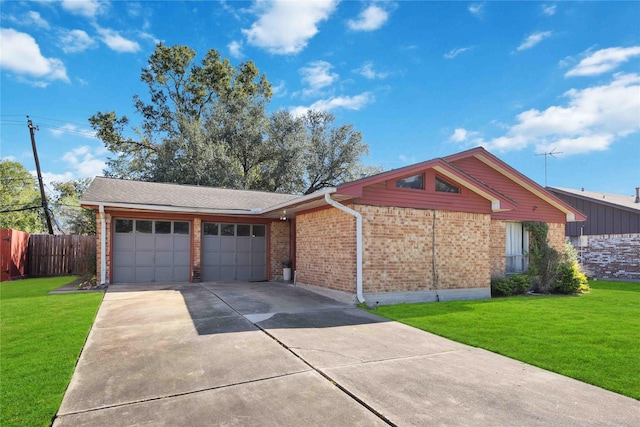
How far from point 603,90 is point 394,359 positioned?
14.4m

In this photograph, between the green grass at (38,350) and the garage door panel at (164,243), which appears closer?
the green grass at (38,350)

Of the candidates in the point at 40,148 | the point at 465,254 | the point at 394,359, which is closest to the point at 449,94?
the point at 465,254

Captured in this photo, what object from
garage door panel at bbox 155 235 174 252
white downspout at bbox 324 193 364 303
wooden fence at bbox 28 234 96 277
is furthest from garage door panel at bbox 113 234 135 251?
white downspout at bbox 324 193 364 303

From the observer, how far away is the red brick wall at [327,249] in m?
9.13

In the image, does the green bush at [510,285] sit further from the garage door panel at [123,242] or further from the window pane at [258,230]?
the garage door panel at [123,242]

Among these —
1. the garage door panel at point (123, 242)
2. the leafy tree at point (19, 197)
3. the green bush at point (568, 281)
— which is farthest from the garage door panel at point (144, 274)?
the leafy tree at point (19, 197)

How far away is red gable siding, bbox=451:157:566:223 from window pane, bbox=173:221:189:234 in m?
9.53

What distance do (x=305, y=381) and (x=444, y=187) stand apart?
766 centimetres

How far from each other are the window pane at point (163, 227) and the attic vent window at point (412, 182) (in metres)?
8.16

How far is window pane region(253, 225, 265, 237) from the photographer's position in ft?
47.2

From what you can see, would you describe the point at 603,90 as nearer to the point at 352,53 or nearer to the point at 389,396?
the point at 352,53

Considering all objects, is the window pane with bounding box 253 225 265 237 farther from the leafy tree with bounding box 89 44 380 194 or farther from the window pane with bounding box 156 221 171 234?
the leafy tree with bounding box 89 44 380 194

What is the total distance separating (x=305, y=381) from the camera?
4.02 metres

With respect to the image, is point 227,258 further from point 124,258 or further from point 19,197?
point 19,197
